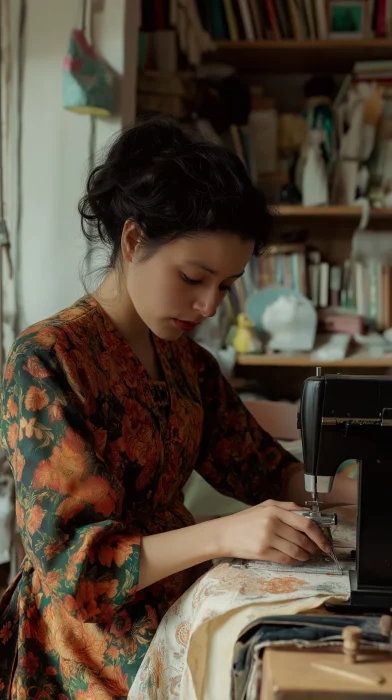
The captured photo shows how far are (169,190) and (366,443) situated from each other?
50 cm

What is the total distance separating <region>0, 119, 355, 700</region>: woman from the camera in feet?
3.59

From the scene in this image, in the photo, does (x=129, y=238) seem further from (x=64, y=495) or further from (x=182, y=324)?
(x=64, y=495)

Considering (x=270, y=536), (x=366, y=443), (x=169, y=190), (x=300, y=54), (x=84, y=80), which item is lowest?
(x=270, y=536)

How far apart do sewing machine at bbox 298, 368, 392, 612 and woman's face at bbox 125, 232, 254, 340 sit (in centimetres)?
31

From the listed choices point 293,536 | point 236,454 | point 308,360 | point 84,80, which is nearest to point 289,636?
point 293,536

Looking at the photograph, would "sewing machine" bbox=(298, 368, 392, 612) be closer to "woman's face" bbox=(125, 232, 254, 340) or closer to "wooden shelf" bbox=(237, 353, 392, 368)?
"woman's face" bbox=(125, 232, 254, 340)

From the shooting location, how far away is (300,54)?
10.2 feet

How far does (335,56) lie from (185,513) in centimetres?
222

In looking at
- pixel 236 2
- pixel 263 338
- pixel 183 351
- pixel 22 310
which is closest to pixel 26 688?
pixel 183 351

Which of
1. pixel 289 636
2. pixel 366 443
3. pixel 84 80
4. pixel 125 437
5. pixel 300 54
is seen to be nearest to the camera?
pixel 289 636

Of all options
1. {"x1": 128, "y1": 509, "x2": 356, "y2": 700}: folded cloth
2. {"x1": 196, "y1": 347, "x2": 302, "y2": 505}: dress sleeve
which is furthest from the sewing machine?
{"x1": 196, "y1": 347, "x2": 302, "y2": 505}: dress sleeve

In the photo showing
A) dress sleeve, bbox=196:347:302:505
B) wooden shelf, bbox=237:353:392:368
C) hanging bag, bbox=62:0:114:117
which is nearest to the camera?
dress sleeve, bbox=196:347:302:505

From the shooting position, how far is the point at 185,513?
57.9 inches

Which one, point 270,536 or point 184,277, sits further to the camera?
point 184,277
